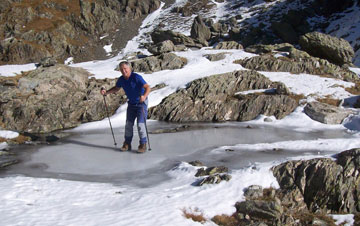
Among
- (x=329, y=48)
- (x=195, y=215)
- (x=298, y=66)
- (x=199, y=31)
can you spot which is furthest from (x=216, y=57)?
(x=199, y=31)

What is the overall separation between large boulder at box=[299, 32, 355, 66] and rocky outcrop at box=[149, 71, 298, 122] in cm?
1429

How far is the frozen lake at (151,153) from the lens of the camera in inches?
424

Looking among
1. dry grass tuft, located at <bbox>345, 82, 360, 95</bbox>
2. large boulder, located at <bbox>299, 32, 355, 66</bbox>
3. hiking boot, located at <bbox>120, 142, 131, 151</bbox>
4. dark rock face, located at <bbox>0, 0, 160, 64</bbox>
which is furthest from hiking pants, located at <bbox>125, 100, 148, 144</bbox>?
dark rock face, located at <bbox>0, 0, 160, 64</bbox>

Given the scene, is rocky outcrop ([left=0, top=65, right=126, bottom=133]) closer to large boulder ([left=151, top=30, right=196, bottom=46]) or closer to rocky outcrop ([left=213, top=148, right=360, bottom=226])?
rocky outcrop ([left=213, top=148, right=360, bottom=226])

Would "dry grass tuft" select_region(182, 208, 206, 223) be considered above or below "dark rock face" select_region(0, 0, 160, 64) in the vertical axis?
below

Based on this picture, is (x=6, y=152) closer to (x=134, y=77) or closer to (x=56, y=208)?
(x=134, y=77)

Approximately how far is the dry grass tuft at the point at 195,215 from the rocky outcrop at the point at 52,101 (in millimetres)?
15002

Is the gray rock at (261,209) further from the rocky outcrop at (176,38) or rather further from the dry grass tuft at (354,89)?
the rocky outcrop at (176,38)

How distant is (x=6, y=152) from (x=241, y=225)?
11223 mm

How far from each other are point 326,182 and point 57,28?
74.2 m

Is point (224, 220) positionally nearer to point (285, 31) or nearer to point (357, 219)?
point (357, 219)

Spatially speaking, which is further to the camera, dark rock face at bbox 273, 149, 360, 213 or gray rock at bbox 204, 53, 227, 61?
gray rock at bbox 204, 53, 227, 61

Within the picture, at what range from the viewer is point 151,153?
13188 mm

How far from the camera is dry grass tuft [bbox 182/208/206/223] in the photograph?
295 inches
